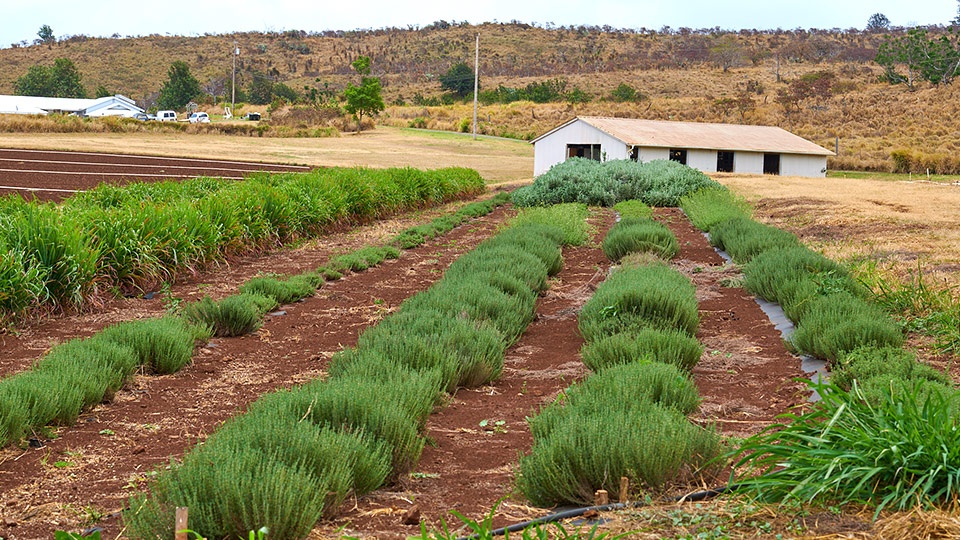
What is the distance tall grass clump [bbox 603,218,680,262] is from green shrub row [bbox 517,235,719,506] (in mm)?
5717

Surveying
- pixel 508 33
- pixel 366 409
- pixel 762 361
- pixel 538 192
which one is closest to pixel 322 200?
pixel 538 192

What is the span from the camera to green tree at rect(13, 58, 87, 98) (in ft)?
317

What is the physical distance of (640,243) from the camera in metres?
13.5

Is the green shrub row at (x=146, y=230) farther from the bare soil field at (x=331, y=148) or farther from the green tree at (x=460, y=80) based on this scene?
the green tree at (x=460, y=80)

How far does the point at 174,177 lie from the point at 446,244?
50.9 feet

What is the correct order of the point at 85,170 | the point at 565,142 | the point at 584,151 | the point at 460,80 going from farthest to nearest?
the point at 460,80 < the point at 565,142 < the point at 584,151 < the point at 85,170

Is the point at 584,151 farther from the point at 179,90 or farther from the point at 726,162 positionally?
the point at 179,90

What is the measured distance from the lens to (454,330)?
7.59 metres

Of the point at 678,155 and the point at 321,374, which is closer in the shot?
the point at 321,374

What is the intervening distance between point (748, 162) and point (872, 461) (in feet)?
138

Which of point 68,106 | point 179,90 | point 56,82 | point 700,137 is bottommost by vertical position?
point 700,137

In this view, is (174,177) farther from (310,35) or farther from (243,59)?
(310,35)

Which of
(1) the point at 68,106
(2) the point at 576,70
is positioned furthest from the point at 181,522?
(2) the point at 576,70

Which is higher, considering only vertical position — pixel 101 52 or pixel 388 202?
pixel 101 52
